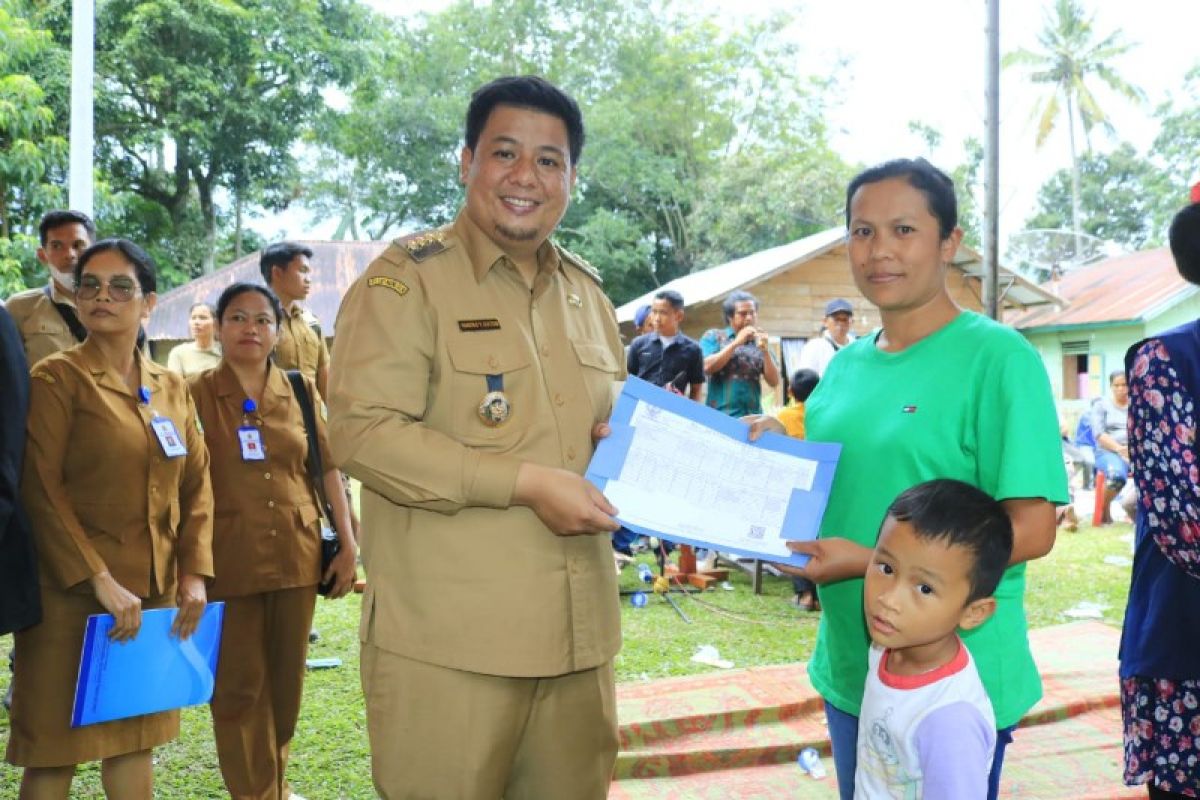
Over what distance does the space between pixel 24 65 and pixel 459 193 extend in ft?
49.3

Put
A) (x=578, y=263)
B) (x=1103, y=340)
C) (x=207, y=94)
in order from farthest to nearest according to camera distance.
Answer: (x=1103, y=340)
(x=207, y=94)
(x=578, y=263)

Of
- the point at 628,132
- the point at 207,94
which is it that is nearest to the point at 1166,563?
the point at 207,94

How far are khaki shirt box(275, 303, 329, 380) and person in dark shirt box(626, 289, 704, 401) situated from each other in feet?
8.97

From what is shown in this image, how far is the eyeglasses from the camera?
3010mm

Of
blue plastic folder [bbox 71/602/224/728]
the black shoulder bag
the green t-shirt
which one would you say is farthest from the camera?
the black shoulder bag

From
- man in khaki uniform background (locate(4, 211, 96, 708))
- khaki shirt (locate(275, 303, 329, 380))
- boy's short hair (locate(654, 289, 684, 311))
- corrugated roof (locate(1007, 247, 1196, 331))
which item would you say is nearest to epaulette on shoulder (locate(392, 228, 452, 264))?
man in khaki uniform background (locate(4, 211, 96, 708))

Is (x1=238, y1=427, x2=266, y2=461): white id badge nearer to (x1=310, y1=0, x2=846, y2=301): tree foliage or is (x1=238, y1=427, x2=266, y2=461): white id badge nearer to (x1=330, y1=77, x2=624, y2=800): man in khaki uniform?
(x1=330, y1=77, x2=624, y2=800): man in khaki uniform

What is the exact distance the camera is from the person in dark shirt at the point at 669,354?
7.59 metres

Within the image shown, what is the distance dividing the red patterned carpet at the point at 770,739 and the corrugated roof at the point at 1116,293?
562 inches

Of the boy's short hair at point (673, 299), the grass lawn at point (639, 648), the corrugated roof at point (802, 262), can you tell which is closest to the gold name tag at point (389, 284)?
the grass lawn at point (639, 648)

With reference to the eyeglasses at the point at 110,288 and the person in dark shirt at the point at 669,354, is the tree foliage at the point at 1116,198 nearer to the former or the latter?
the person in dark shirt at the point at 669,354

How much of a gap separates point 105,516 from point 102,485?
0.09 metres

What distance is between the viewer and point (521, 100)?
2.13 m

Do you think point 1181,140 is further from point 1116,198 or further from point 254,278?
point 254,278
